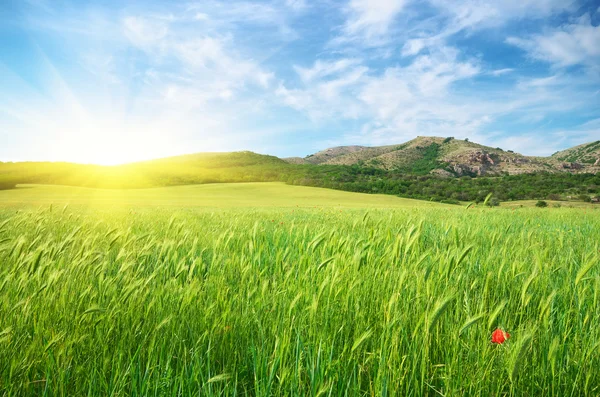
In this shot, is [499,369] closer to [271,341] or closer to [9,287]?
[271,341]

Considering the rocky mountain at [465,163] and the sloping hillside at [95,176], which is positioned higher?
the rocky mountain at [465,163]

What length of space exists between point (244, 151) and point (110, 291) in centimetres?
13345

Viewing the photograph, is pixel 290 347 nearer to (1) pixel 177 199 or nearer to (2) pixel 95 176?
(1) pixel 177 199

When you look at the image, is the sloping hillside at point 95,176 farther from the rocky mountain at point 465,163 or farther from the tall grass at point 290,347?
the rocky mountain at point 465,163

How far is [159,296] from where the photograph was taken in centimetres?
207

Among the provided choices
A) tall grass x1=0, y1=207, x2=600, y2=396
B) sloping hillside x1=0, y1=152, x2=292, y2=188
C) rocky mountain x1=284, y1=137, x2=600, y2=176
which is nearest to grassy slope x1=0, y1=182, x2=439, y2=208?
sloping hillside x1=0, y1=152, x2=292, y2=188

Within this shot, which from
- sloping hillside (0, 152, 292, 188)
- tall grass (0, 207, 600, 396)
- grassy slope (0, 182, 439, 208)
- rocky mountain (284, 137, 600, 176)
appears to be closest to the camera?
tall grass (0, 207, 600, 396)

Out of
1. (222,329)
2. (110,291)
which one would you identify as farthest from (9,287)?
(222,329)

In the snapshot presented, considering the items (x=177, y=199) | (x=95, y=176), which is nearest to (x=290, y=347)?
(x=177, y=199)

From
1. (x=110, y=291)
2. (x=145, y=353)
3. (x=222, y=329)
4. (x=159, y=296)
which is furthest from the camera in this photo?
(x=110, y=291)

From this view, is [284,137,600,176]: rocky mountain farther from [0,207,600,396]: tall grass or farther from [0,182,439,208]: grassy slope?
[0,207,600,396]: tall grass

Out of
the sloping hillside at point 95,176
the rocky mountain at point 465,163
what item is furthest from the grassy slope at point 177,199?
the rocky mountain at point 465,163

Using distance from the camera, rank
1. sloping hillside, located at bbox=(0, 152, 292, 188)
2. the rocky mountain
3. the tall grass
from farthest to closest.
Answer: the rocky mountain → sloping hillside, located at bbox=(0, 152, 292, 188) → the tall grass

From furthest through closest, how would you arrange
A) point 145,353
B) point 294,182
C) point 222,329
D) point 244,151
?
point 244,151 → point 294,182 → point 222,329 → point 145,353
